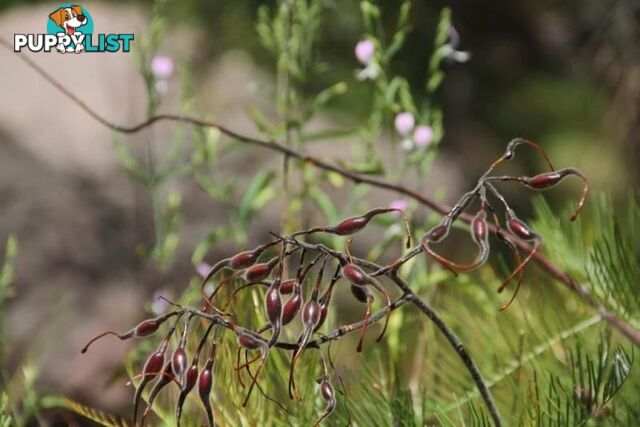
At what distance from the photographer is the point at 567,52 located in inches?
153

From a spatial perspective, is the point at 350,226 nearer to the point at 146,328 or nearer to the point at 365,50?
the point at 146,328

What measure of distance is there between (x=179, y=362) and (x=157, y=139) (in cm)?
170

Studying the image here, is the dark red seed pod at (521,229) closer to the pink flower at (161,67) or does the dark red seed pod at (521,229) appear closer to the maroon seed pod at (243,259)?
the maroon seed pod at (243,259)

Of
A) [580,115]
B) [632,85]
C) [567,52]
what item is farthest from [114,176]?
[567,52]

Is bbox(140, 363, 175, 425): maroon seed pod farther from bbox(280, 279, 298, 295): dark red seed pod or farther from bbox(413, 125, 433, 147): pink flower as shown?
bbox(413, 125, 433, 147): pink flower

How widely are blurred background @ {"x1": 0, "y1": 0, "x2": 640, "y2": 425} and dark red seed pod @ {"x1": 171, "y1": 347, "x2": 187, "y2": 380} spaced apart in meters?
0.38

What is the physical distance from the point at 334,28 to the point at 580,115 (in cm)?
93

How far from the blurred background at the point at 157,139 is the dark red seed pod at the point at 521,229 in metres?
0.39

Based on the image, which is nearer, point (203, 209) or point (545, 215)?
point (545, 215)

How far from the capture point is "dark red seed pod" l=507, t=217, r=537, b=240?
45 centimetres

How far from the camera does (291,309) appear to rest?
0.44 metres

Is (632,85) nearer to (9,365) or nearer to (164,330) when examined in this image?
(9,365)

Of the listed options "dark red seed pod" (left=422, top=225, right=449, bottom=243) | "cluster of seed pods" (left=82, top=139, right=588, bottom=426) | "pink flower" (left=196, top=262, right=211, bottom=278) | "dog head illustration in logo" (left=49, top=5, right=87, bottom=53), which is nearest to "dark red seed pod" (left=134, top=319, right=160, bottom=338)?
"cluster of seed pods" (left=82, top=139, right=588, bottom=426)

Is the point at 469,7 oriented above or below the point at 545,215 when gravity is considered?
above
